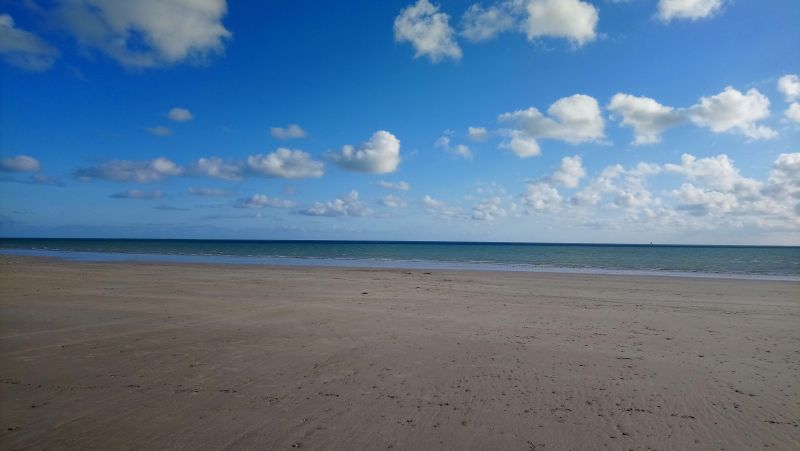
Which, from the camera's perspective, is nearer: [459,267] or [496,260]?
[459,267]

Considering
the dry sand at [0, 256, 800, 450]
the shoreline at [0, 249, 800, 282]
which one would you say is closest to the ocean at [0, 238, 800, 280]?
the shoreline at [0, 249, 800, 282]

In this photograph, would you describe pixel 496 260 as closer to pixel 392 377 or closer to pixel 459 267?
pixel 459 267

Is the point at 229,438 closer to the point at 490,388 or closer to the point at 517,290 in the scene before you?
the point at 490,388

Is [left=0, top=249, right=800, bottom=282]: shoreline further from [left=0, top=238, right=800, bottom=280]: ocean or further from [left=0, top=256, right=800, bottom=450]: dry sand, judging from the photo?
[left=0, top=256, right=800, bottom=450]: dry sand

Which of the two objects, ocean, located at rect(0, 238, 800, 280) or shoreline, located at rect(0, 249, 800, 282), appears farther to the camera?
ocean, located at rect(0, 238, 800, 280)

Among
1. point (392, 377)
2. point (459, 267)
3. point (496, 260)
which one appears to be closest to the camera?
point (392, 377)

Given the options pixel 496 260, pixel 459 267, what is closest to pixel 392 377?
pixel 459 267

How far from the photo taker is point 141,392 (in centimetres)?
656

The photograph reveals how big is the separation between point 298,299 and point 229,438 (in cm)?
1200

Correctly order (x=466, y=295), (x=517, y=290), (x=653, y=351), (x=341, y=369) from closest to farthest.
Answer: (x=341, y=369)
(x=653, y=351)
(x=466, y=295)
(x=517, y=290)

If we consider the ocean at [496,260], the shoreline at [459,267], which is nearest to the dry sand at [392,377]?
the shoreline at [459,267]

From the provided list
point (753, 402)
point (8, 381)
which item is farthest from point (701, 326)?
point (8, 381)

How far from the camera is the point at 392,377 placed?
294 inches

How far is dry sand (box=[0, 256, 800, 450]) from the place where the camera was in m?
5.34
